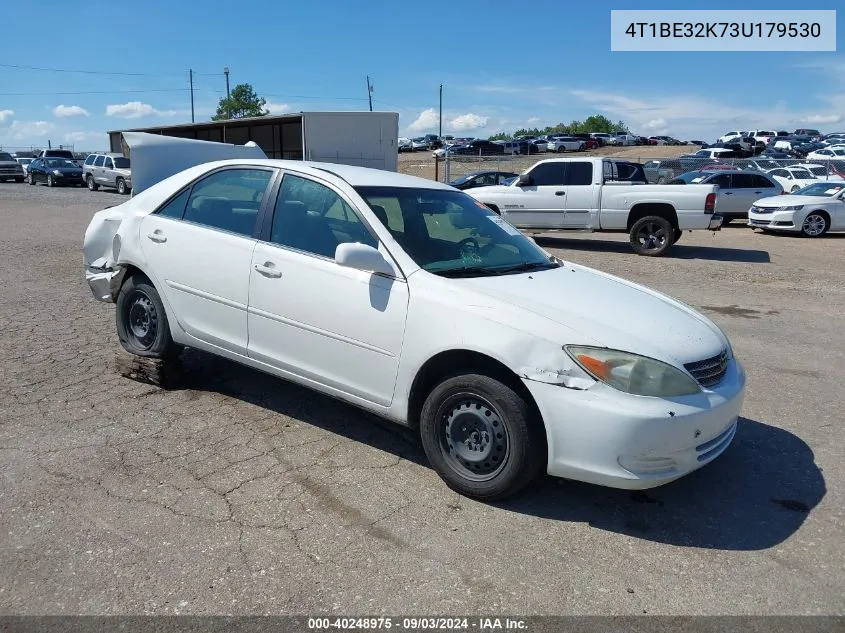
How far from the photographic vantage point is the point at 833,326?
25.2ft

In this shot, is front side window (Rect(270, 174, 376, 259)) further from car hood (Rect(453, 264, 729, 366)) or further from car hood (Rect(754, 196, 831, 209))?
car hood (Rect(754, 196, 831, 209))

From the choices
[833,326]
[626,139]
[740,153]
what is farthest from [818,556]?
[626,139]

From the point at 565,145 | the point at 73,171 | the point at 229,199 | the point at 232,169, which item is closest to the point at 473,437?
the point at 229,199

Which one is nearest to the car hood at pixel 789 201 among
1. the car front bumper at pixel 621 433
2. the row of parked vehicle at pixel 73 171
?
the car front bumper at pixel 621 433

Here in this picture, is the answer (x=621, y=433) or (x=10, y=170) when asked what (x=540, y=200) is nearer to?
(x=621, y=433)

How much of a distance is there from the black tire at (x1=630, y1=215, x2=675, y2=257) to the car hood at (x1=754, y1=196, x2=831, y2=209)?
18.8 feet

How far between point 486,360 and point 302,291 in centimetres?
123

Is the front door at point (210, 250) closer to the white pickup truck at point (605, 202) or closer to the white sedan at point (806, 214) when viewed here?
the white pickup truck at point (605, 202)

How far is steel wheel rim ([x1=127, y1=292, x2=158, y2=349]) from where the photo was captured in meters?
5.10

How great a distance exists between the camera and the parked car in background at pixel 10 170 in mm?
40938

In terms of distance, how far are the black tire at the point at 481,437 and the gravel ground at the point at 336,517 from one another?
15 cm

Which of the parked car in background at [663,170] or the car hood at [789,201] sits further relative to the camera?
the parked car in background at [663,170]

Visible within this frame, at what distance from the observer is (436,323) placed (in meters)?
3.57

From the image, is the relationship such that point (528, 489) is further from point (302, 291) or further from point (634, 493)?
point (302, 291)
